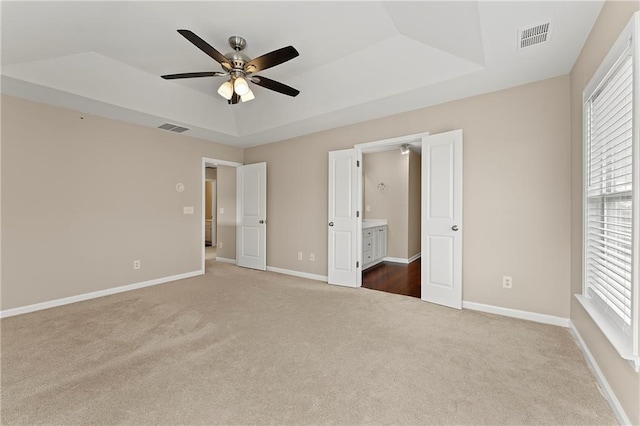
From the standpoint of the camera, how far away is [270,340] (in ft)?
8.16

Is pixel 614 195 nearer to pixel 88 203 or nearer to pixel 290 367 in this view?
pixel 290 367

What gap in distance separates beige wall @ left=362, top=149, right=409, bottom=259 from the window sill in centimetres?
420

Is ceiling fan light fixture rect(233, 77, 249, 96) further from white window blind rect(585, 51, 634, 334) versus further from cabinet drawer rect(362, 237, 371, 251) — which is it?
cabinet drawer rect(362, 237, 371, 251)

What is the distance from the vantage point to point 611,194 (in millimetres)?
1776

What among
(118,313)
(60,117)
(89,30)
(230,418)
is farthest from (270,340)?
(60,117)

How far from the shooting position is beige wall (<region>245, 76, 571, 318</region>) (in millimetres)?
2779

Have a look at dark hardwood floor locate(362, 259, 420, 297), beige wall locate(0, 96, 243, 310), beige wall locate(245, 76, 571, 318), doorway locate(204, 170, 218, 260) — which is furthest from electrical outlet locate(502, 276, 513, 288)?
doorway locate(204, 170, 218, 260)

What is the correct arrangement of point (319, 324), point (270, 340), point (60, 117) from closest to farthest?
point (270, 340)
point (319, 324)
point (60, 117)

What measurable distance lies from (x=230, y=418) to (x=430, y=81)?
133 inches

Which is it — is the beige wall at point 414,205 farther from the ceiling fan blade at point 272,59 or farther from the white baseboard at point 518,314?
the ceiling fan blade at point 272,59

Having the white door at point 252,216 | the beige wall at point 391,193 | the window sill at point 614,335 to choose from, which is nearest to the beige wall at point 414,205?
the beige wall at point 391,193

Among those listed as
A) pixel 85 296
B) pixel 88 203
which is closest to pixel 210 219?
pixel 88 203

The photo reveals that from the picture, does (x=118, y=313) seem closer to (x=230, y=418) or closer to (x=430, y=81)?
(x=230, y=418)

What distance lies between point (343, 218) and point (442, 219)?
149cm
